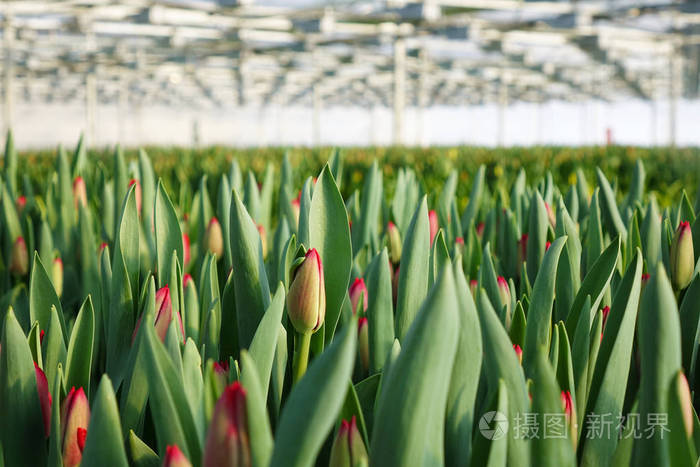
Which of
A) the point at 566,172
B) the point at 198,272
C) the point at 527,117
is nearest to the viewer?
the point at 198,272

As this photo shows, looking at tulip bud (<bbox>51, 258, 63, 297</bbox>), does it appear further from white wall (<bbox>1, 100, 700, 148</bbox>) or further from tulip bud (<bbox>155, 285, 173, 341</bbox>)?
white wall (<bbox>1, 100, 700, 148</bbox>)

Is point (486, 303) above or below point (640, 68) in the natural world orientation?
below

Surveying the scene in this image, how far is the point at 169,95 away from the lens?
103ft

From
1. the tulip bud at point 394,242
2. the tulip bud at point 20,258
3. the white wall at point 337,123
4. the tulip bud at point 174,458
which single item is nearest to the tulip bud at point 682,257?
the tulip bud at point 394,242

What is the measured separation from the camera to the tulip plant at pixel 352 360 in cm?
35

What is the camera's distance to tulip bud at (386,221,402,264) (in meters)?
1.00

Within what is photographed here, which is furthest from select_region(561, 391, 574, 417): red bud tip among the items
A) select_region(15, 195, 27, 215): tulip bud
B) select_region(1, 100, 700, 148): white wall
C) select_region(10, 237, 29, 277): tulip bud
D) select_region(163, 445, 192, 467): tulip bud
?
select_region(1, 100, 700, 148): white wall

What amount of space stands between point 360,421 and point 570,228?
40 cm

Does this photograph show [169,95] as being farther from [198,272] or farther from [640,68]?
[198,272]

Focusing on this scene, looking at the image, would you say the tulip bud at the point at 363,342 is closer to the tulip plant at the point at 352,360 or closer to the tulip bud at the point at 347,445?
the tulip plant at the point at 352,360

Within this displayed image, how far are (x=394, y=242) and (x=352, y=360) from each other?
27.1 inches

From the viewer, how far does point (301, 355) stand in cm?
56

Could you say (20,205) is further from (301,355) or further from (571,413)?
(571,413)

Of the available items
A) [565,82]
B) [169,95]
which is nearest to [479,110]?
[565,82]
